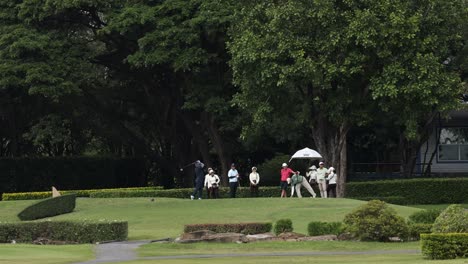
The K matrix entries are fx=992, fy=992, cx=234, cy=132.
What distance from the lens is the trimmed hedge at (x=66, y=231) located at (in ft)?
103

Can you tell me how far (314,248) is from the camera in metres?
28.0

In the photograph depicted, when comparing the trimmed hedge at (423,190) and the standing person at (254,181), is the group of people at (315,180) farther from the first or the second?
the trimmed hedge at (423,190)

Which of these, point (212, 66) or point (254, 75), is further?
point (212, 66)

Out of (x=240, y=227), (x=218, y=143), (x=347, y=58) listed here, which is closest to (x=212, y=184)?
(x=347, y=58)

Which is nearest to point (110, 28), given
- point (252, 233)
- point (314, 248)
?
point (252, 233)

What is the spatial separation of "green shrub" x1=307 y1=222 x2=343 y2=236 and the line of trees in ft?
45.9

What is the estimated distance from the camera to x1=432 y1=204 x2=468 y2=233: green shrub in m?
23.2

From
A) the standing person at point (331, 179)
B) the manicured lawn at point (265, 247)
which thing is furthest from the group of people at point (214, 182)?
the manicured lawn at point (265, 247)

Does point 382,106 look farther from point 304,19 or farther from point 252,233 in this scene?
point 252,233

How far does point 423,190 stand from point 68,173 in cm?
2446

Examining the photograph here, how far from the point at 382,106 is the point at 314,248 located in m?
17.8

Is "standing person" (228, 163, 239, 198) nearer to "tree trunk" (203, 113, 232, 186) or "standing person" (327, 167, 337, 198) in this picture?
"standing person" (327, 167, 337, 198)

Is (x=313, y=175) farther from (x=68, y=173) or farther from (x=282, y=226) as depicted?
(x=68, y=173)

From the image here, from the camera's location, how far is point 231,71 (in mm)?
52438
